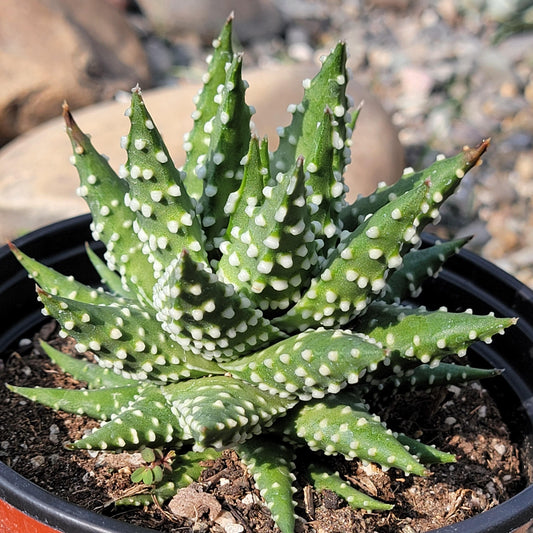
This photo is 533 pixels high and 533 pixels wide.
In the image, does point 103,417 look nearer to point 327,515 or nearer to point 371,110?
point 327,515

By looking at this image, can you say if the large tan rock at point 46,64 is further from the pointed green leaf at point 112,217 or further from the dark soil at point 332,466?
the pointed green leaf at point 112,217

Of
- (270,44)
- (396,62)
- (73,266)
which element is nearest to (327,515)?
(73,266)

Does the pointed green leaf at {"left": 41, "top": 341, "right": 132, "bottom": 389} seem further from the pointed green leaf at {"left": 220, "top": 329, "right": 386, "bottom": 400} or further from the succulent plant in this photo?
the pointed green leaf at {"left": 220, "top": 329, "right": 386, "bottom": 400}

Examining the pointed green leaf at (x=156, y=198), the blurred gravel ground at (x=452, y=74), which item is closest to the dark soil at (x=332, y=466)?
the pointed green leaf at (x=156, y=198)

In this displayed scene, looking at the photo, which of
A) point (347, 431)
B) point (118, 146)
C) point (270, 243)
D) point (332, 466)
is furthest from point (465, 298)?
point (118, 146)

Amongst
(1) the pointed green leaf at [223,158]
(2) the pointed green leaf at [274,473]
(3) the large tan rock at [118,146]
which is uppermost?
(3) the large tan rock at [118,146]

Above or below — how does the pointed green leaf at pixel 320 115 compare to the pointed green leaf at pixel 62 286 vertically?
above
